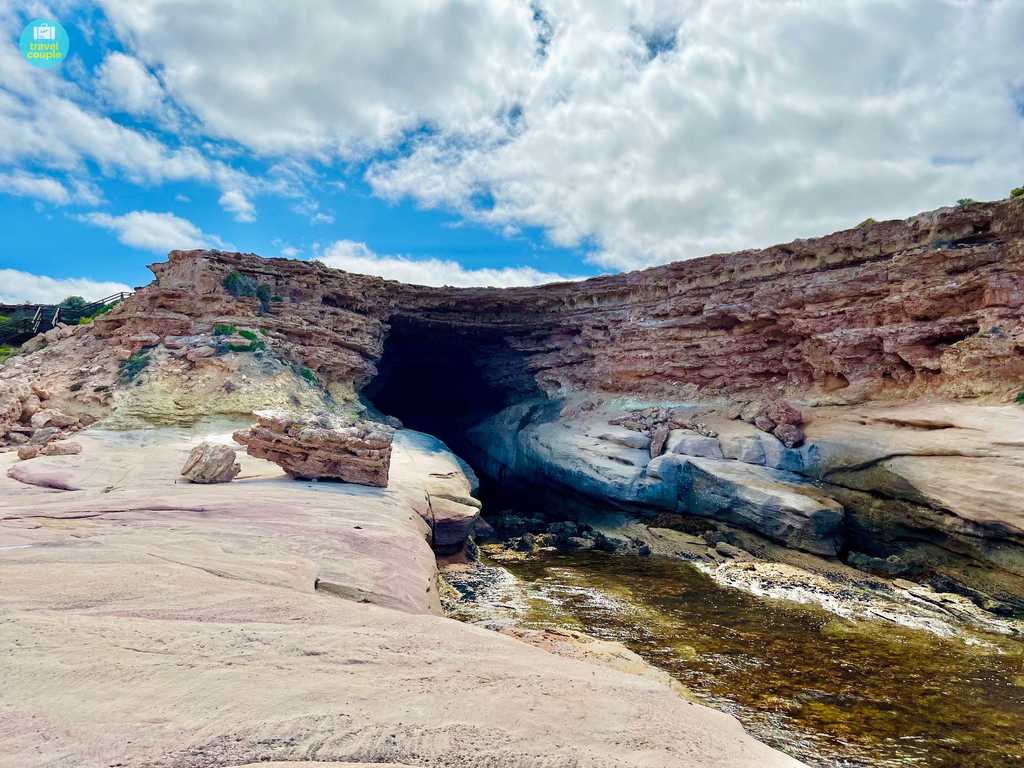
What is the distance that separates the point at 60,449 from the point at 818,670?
15.8 meters

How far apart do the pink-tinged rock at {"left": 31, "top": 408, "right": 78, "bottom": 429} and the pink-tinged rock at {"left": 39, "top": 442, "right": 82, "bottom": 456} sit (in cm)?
293

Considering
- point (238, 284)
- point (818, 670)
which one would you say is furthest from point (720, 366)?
point (238, 284)

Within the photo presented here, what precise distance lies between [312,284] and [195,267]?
179 inches

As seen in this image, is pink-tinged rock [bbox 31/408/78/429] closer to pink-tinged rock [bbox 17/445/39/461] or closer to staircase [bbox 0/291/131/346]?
pink-tinged rock [bbox 17/445/39/461]

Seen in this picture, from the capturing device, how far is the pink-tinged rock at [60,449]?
1236cm

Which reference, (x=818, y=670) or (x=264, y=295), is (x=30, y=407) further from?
(x=818, y=670)

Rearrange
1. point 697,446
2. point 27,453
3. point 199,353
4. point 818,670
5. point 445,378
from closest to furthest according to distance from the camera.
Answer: point 818,670 → point 27,453 → point 697,446 → point 199,353 → point 445,378

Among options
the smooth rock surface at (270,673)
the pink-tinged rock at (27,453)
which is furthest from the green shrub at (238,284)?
the smooth rock surface at (270,673)

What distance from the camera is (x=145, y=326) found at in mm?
20750

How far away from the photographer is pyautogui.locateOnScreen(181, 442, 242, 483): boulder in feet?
36.9

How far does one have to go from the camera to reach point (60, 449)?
12.5 m

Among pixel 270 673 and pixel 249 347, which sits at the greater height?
pixel 249 347

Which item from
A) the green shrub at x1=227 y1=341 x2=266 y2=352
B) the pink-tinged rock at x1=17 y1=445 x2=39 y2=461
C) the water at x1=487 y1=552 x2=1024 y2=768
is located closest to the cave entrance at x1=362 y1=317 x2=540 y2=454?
the green shrub at x1=227 y1=341 x2=266 y2=352

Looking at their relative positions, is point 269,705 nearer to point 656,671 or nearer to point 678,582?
point 656,671
